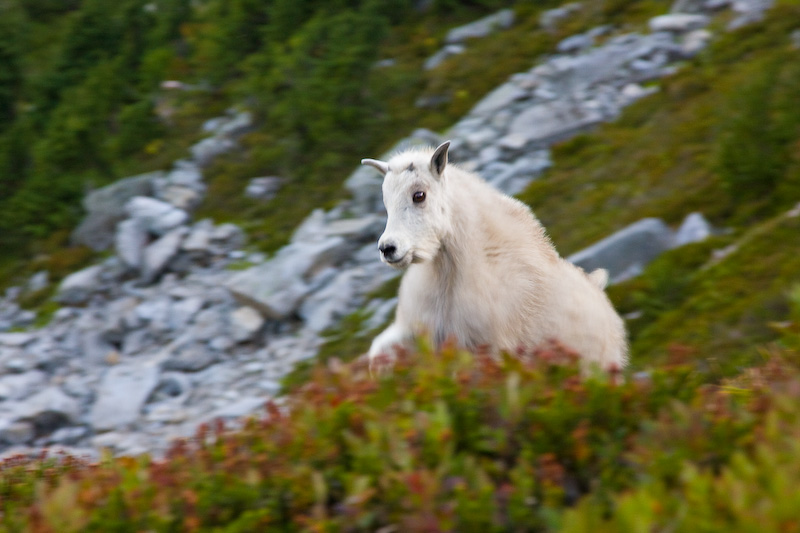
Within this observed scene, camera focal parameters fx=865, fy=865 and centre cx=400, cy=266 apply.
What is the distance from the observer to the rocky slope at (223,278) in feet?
46.7

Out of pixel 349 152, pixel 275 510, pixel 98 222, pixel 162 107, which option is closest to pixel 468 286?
pixel 275 510

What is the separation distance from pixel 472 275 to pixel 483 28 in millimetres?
17349

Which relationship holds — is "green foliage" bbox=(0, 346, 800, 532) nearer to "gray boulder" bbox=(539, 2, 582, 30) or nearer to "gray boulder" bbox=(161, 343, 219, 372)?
"gray boulder" bbox=(161, 343, 219, 372)

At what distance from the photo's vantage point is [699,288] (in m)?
13.2

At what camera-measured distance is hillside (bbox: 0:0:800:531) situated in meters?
3.77

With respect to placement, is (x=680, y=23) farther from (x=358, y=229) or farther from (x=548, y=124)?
(x=358, y=229)

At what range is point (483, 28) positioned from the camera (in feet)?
74.9

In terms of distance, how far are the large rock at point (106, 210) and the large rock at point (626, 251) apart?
10.8 m

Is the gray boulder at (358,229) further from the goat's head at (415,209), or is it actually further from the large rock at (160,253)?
the goat's head at (415,209)

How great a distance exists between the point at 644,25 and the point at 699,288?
391 inches

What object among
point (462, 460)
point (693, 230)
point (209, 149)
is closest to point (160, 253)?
point (209, 149)

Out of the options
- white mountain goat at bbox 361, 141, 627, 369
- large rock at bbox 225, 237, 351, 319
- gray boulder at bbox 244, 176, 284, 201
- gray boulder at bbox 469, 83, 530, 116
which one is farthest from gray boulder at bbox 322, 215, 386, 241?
white mountain goat at bbox 361, 141, 627, 369

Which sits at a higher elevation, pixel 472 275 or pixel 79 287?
pixel 79 287

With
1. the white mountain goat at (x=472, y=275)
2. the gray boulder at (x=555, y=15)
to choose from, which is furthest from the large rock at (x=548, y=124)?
the white mountain goat at (x=472, y=275)
